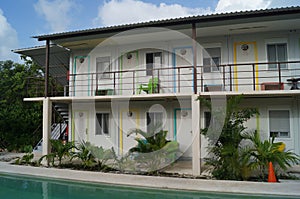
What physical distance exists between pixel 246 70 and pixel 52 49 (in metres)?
10.1

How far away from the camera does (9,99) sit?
62.3ft

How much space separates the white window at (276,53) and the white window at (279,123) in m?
2.01

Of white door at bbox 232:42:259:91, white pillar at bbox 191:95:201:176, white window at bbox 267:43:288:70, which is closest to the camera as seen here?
white pillar at bbox 191:95:201:176

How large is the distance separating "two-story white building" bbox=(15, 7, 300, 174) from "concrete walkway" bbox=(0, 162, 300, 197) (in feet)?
4.05

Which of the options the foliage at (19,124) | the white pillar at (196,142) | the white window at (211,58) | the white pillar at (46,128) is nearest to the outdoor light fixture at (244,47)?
the white window at (211,58)

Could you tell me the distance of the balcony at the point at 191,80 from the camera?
1046 cm

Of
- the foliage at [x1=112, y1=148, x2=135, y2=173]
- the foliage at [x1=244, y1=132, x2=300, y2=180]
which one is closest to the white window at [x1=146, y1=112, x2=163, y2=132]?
the foliage at [x1=112, y1=148, x2=135, y2=173]

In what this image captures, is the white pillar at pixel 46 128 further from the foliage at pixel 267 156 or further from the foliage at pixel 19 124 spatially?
the foliage at pixel 267 156

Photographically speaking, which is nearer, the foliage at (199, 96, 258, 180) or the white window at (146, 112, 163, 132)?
the foliage at (199, 96, 258, 180)

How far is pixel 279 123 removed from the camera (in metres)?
10.5

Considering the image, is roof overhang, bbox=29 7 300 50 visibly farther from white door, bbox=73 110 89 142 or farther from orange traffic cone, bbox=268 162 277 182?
orange traffic cone, bbox=268 162 277 182

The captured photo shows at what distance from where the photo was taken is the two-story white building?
949 cm

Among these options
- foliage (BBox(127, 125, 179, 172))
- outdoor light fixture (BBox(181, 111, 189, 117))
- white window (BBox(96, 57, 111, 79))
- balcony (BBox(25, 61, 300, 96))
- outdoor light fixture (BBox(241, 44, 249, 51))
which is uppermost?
outdoor light fixture (BBox(241, 44, 249, 51))

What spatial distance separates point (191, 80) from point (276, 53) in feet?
13.0
